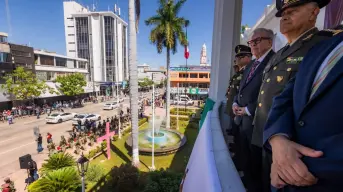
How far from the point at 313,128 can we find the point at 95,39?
2069 inches

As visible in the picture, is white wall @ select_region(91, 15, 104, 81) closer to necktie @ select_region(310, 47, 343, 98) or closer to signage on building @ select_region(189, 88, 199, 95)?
signage on building @ select_region(189, 88, 199, 95)

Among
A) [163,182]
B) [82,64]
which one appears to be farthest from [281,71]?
[82,64]

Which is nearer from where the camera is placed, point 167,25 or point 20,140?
point 20,140

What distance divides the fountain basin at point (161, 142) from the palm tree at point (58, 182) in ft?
21.0

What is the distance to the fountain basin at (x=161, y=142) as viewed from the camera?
13.0 metres

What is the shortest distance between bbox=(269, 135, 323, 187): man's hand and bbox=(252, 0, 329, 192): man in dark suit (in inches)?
18.2

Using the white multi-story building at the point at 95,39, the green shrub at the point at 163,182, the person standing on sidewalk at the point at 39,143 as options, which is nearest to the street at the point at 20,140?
the person standing on sidewalk at the point at 39,143

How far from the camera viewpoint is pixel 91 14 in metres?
46.8

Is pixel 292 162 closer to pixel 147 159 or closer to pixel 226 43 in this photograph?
pixel 226 43

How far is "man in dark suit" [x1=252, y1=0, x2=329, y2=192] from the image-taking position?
4.47 feet

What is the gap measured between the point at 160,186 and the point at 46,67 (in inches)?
1166

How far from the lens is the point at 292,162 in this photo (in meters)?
0.82

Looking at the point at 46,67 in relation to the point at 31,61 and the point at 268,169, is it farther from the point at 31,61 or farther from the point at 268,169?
the point at 268,169

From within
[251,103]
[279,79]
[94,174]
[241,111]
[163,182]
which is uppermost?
[279,79]
